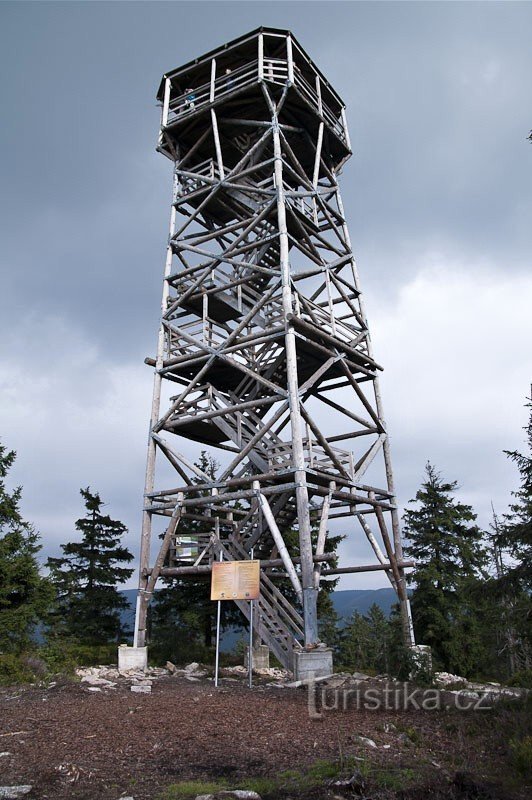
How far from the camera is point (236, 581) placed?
12039 mm

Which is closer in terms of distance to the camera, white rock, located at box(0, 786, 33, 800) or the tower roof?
white rock, located at box(0, 786, 33, 800)

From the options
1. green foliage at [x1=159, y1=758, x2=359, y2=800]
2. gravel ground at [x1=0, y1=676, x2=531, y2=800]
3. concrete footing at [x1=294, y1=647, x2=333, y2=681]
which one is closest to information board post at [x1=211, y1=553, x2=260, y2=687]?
concrete footing at [x1=294, y1=647, x2=333, y2=681]

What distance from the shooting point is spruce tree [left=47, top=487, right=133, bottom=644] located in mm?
24078

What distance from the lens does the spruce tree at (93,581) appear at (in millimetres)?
24078

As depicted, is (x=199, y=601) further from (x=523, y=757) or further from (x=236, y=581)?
(x=523, y=757)

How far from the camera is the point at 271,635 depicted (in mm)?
13109

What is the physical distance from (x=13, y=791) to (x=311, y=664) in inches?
299

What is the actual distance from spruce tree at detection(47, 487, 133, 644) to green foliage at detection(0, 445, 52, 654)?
29.1 ft

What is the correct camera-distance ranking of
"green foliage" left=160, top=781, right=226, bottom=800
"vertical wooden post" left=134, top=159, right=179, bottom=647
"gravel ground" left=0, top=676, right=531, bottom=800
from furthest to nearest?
"vertical wooden post" left=134, top=159, right=179, bottom=647 < "gravel ground" left=0, top=676, right=531, bottom=800 < "green foliage" left=160, top=781, right=226, bottom=800

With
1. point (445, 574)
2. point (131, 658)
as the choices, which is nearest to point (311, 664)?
point (131, 658)

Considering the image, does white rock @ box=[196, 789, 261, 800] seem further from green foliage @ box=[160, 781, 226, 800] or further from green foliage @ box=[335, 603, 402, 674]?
green foliage @ box=[335, 603, 402, 674]

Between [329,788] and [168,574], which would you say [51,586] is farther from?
[329,788]

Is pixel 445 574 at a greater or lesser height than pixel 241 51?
lesser

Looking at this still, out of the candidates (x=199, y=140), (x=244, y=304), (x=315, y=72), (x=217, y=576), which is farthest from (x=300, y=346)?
(x=315, y=72)
